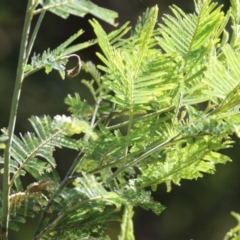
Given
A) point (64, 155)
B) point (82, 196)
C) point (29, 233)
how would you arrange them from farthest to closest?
point (64, 155)
point (29, 233)
point (82, 196)

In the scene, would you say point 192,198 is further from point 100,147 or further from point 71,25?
point 100,147

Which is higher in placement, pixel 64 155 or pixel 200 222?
pixel 64 155

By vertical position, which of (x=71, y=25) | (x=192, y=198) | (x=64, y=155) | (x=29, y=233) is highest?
(x=71, y=25)

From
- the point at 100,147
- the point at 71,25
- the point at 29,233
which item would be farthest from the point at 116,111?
the point at 71,25

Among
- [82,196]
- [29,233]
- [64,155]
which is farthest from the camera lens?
[64,155]

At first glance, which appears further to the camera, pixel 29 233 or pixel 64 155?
pixel 64 155

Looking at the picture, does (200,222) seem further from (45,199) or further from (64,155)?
(45,199)

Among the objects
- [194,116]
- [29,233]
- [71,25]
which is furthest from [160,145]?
[71,25]
